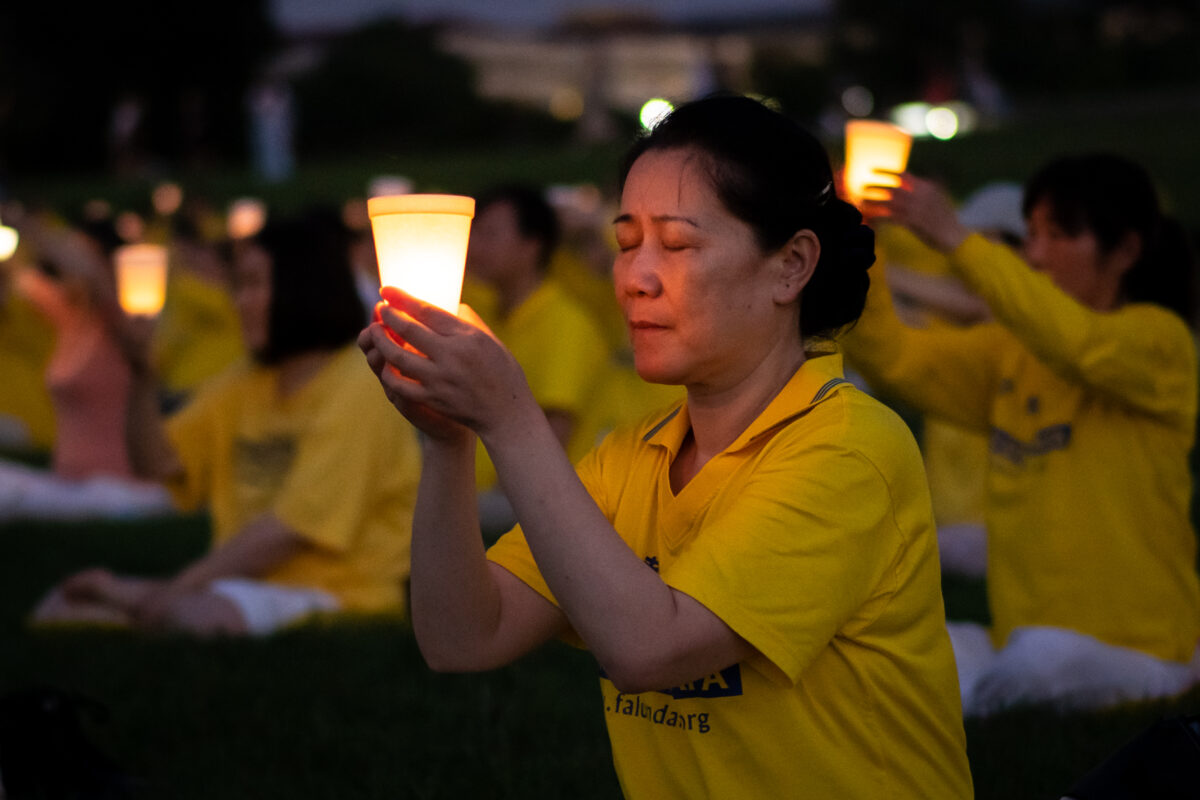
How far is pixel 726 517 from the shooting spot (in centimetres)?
193

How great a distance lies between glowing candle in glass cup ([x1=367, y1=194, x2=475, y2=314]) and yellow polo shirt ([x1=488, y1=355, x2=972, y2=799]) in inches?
Result: 19.7

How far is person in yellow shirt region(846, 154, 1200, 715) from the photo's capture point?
3855 millimetres

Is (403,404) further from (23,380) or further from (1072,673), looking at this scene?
(23,380)

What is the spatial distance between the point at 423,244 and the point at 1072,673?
107 inches

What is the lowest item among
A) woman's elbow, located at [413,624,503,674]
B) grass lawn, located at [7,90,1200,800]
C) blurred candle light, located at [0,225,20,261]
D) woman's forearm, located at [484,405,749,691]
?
grass lawn, located at [7,90,1200,800]

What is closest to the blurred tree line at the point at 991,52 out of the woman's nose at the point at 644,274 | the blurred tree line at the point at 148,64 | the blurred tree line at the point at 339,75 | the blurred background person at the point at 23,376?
the blurred tree line at the point at 339,75

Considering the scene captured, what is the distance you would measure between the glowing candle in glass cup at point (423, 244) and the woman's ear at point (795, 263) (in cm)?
50

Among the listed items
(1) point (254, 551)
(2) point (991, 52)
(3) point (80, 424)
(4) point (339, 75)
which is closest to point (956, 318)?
(1) point (254, 551)

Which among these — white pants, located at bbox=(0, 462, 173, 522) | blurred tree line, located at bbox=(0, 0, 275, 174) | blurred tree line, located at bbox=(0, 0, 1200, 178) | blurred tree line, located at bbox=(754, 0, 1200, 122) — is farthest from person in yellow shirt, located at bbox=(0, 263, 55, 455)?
blurred tree line, located at bbox=(754, 0, 1200, 122)

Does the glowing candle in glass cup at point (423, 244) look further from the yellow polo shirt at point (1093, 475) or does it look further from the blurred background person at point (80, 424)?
the blurred background person at point (80, 424)

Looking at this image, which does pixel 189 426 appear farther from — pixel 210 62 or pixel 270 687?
pixel 210 62

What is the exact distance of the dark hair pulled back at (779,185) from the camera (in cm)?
202

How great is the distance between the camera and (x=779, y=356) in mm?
2172

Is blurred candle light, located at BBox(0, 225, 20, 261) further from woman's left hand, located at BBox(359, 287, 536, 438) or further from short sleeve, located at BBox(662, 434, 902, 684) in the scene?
short sleeve, located at BBox(662, 434, 902, 684)
